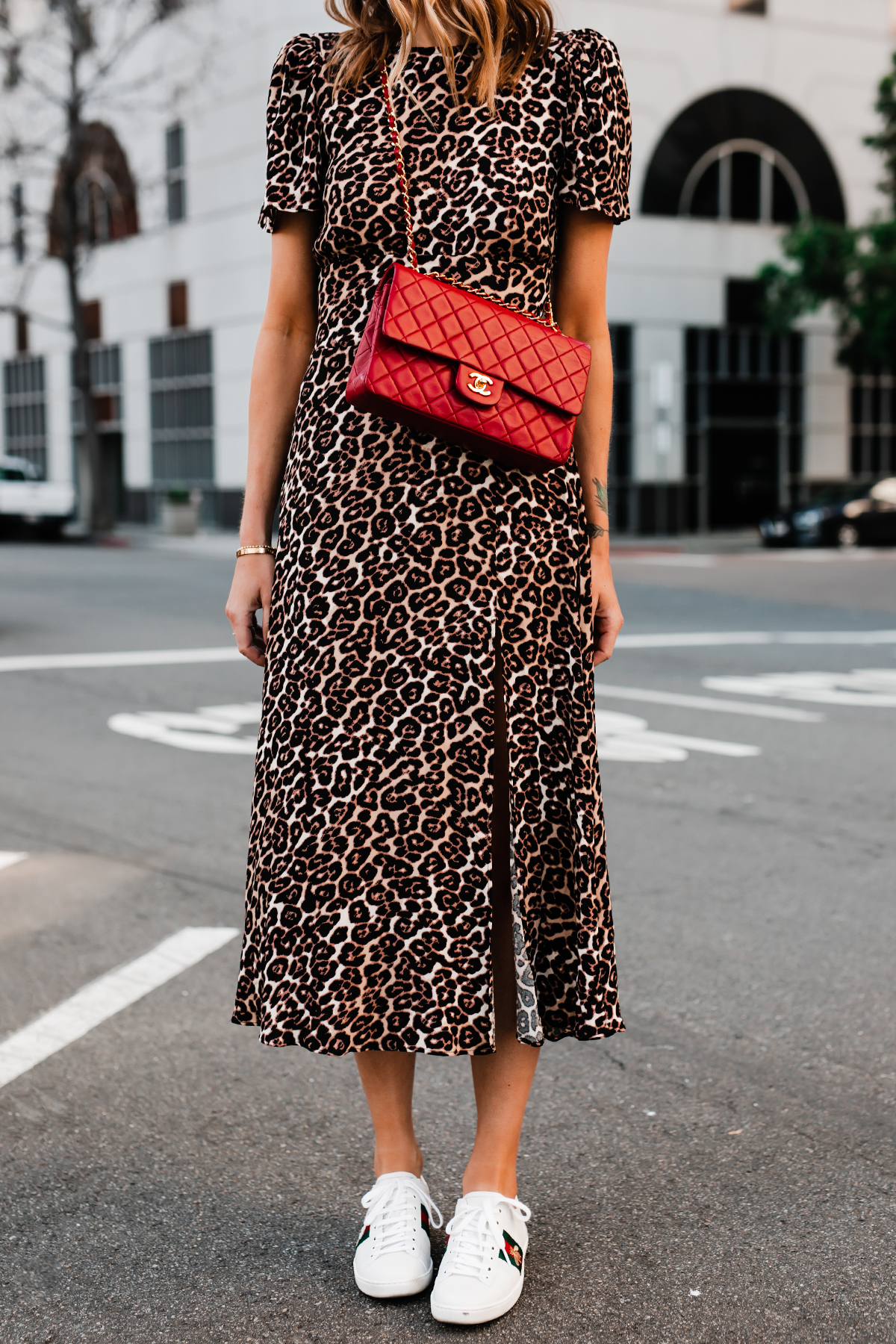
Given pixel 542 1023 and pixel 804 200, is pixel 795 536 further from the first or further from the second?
pixel 542 1023

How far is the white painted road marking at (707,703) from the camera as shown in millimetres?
7953

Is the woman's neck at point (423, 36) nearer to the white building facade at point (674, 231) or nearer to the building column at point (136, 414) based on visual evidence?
the white building facade at point (674, 231)

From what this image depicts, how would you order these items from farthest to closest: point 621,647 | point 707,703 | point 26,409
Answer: point 26,409
point 621,647
point 707,703

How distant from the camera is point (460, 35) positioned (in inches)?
88.6

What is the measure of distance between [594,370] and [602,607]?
383 millimetres

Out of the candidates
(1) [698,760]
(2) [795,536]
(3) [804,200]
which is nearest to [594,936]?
(1) [698,760]

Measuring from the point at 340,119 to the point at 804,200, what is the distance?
100ft

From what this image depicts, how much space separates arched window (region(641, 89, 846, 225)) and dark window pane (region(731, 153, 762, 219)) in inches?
0.6

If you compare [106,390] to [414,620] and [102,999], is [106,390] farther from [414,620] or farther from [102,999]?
[414,620]

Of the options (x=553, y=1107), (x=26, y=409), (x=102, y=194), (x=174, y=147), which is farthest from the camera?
(x=26, y=409)

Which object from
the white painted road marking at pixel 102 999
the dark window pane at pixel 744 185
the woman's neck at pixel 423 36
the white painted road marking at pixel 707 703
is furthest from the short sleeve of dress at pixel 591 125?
the dark window pane at pixel 744 185

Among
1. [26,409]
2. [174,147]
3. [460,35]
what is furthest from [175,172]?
[460,35]

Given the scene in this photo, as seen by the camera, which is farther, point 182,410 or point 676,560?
point 182,410

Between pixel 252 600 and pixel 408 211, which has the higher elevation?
pixel 408 211
